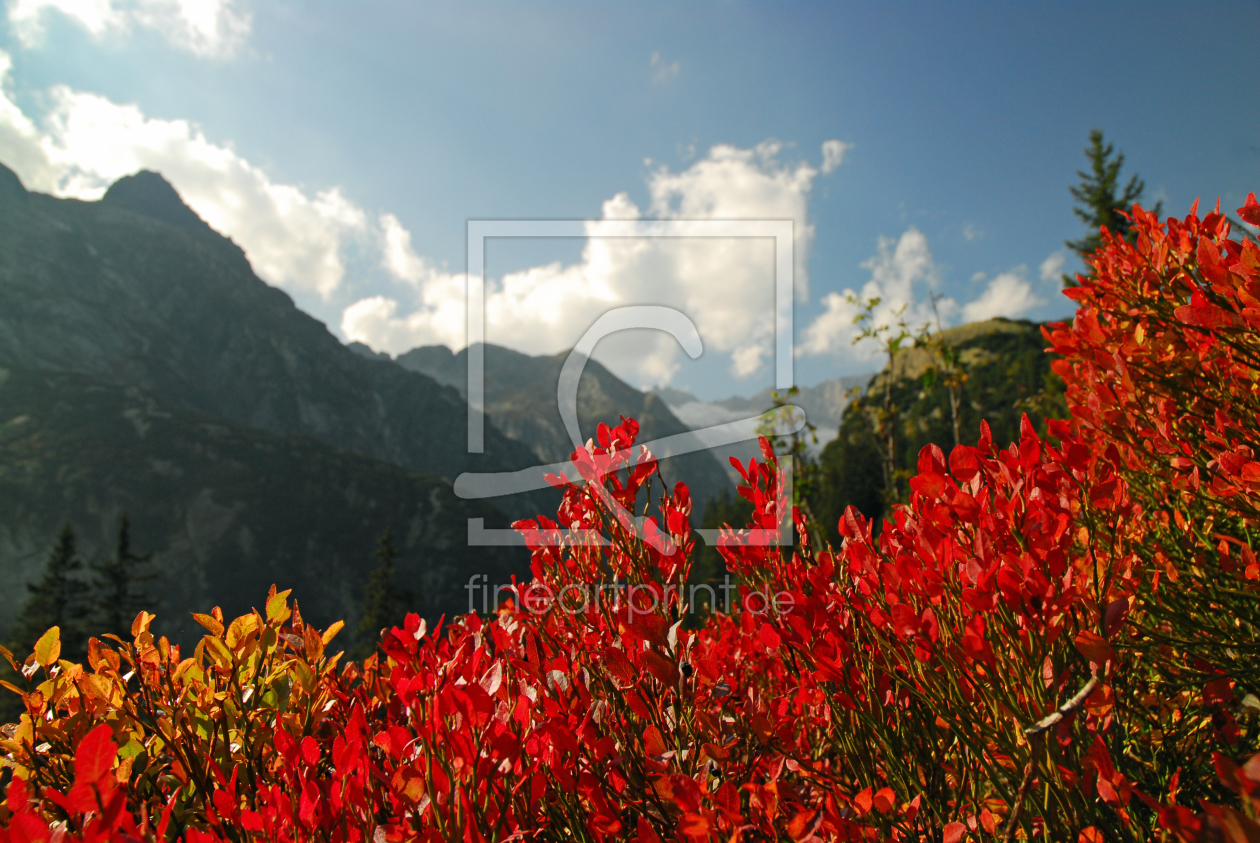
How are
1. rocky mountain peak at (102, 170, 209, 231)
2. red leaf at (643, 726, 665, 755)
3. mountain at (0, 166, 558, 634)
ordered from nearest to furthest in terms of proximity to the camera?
1. red leaf at (643, 726, 665, 755)
2. mountain at (0, 166, 558, 634)
3. rocky mountain peak at (102, 170, 209, 231)

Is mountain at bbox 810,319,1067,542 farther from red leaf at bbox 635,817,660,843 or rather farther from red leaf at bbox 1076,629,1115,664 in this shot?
red leaf at bbox 635,817,660,843

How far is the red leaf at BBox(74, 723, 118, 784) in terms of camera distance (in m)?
0.86

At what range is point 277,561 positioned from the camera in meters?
58.2

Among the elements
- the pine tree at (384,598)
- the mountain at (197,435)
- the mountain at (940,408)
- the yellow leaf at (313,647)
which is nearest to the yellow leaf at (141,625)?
the yellow leaf at (313,647)

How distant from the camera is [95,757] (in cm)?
87

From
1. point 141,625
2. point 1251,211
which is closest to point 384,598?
point 141,625

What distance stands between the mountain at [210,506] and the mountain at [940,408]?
3038cm

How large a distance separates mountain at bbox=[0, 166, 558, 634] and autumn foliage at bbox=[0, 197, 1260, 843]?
5964cm

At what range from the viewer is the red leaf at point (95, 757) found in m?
0.86

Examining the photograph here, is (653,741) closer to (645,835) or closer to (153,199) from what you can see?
(645,835)

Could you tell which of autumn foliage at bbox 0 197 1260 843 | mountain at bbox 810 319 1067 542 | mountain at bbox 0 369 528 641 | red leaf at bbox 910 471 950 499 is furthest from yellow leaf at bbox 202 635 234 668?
mountain at bbox 0 369 528 641

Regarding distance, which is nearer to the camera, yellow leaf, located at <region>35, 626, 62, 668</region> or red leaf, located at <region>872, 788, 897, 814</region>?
red leaf, located at <region>872, 788, 897, 814</region>

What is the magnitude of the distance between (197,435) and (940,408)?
7719 cm

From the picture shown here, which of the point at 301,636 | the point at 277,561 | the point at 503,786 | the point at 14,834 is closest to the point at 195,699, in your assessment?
the point at 301,636
